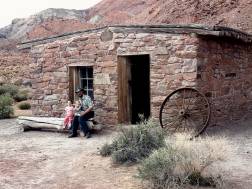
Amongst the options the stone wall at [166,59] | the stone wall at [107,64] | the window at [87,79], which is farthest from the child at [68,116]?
the stone wall at [166,59]

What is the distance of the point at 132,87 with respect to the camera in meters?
12.6

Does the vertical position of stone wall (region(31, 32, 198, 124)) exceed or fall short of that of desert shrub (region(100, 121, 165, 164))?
it exceeds it

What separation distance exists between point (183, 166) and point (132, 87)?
19.0 ft

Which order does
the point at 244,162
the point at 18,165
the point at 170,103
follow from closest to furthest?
1. the point at 244,162
2. the point at 18,165
3. the point at 170,103

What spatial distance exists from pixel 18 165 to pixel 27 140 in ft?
8.78

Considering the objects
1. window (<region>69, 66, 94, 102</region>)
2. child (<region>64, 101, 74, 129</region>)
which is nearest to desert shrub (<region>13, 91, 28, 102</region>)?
window (<region>69, 66, 94, 102</region>)

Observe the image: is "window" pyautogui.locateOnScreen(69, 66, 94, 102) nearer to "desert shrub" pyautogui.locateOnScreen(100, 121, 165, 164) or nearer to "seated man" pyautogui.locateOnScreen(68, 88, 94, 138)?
"seated man" pyautogui.locateOnScreen(68, 88, 94, 138)

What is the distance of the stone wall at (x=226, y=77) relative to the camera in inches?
445

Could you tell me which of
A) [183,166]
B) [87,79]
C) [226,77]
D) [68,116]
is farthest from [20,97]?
[183,166]

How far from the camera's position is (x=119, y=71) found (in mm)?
12047

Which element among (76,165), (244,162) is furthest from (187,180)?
(76,165)

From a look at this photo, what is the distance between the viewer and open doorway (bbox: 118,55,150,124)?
12.1m

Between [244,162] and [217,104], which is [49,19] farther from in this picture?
[244,162]

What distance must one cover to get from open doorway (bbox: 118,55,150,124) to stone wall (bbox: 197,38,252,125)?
199 cm
